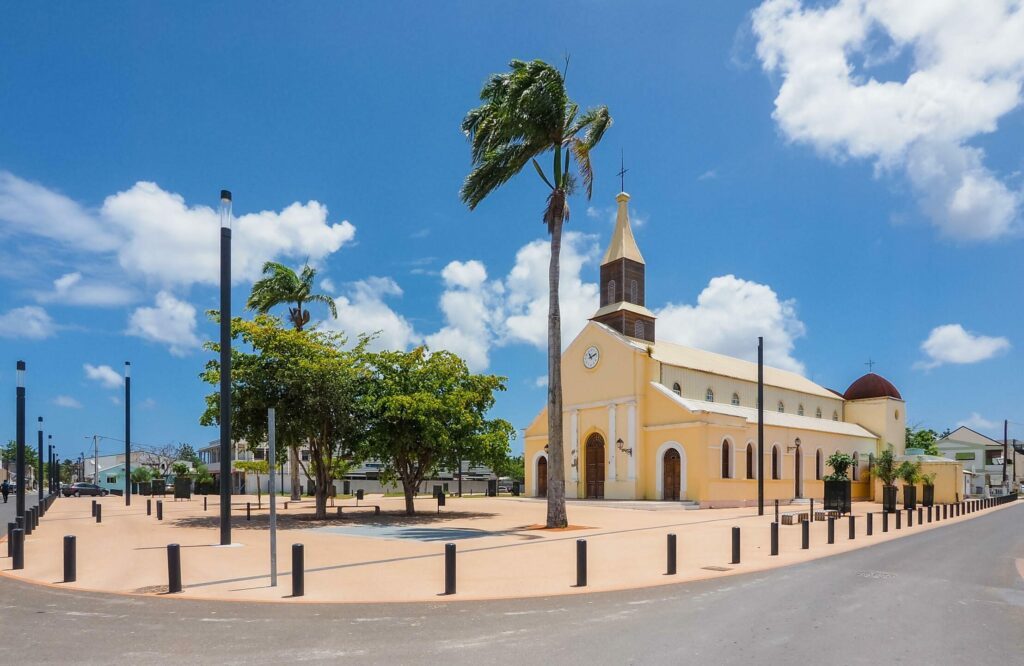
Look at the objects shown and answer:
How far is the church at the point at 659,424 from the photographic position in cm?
4097

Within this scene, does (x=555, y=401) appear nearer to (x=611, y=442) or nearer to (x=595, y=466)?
(x=611, y=442)

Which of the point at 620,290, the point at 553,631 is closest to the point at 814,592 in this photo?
the point at 553,631

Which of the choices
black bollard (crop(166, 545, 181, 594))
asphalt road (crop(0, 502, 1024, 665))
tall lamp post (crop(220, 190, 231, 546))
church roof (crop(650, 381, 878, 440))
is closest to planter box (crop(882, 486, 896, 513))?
church roof (crop(650, 381, 878, 440))

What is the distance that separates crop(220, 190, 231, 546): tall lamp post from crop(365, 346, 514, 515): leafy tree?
9.55 m

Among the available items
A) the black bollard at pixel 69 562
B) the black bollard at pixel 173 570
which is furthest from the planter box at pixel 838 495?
the black bollard at pixel 69 562

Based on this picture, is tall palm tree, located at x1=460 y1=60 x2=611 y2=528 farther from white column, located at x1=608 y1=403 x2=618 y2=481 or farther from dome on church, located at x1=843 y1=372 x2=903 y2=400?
dome on church, located at x1=843 y1=372 x2=903 y2=400

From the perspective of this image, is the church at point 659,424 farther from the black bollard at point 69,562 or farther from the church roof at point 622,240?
the black bollard at point 69,562

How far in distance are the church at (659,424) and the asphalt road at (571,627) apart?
95.0 feet

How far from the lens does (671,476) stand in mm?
41406

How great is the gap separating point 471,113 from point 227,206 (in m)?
10.6

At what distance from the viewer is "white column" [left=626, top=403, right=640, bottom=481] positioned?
139ft

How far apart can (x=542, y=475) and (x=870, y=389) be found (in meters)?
31.5

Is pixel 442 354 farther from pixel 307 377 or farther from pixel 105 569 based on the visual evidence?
pixel 105 569

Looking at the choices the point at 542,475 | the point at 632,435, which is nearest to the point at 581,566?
the point at 632,435
